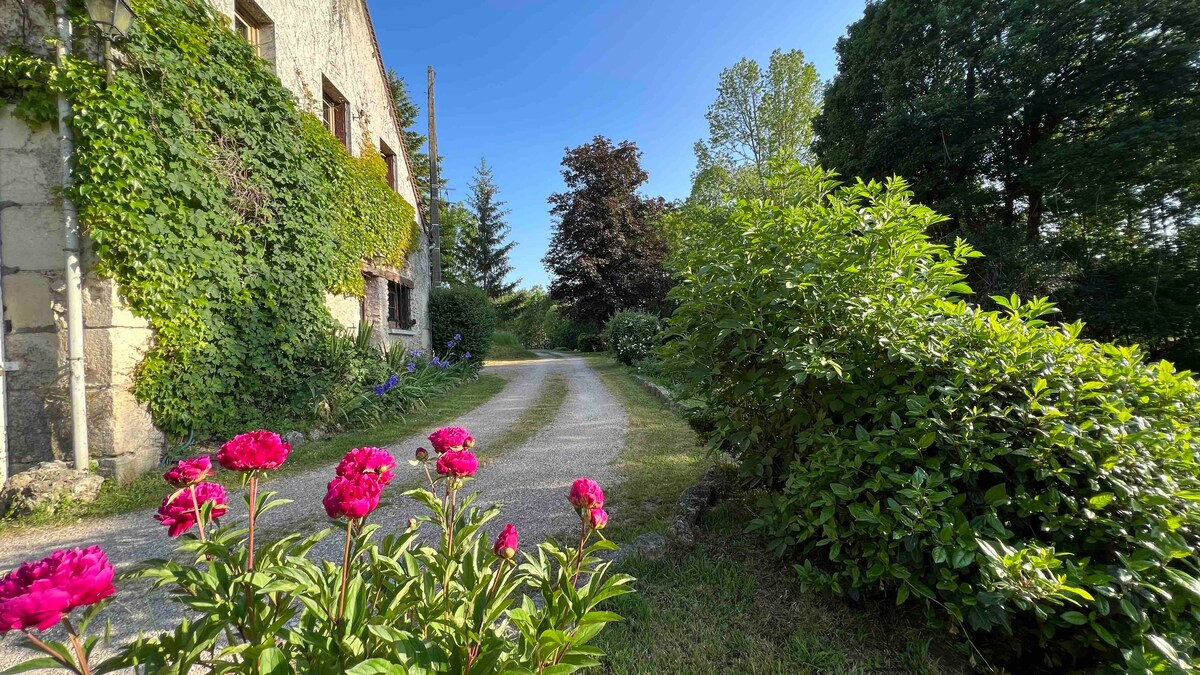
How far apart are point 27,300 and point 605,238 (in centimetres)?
1780

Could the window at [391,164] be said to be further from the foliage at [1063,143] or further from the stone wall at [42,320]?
the foliage at [1063,143]

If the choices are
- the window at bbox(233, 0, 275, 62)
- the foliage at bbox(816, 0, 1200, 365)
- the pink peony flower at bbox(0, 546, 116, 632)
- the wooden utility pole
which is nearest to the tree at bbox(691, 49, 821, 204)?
the foliage at bbox(816, 0, 1200, 365)

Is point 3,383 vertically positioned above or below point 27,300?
below

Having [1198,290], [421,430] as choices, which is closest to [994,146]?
[1198,290]

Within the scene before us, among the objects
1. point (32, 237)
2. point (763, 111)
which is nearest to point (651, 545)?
point (32, 237)

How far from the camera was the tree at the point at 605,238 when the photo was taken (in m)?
20.3

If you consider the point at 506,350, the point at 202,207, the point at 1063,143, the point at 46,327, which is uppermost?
the point at 1063,143

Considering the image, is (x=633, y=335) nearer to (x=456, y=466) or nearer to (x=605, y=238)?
(x=605, y=238)

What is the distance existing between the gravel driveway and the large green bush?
1.57m

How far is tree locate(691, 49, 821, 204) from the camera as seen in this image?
1616cm

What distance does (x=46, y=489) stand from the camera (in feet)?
10.6

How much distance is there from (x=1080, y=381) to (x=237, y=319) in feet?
21.1

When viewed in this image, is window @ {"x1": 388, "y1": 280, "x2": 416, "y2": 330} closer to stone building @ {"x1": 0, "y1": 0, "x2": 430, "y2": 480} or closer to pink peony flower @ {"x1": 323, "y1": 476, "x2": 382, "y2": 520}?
stone building @ {"x1": 0, "y1": 0, "x2": 430, "y2": 480}

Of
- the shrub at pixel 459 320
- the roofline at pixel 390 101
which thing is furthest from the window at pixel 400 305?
the roofline at pixel 390 101
